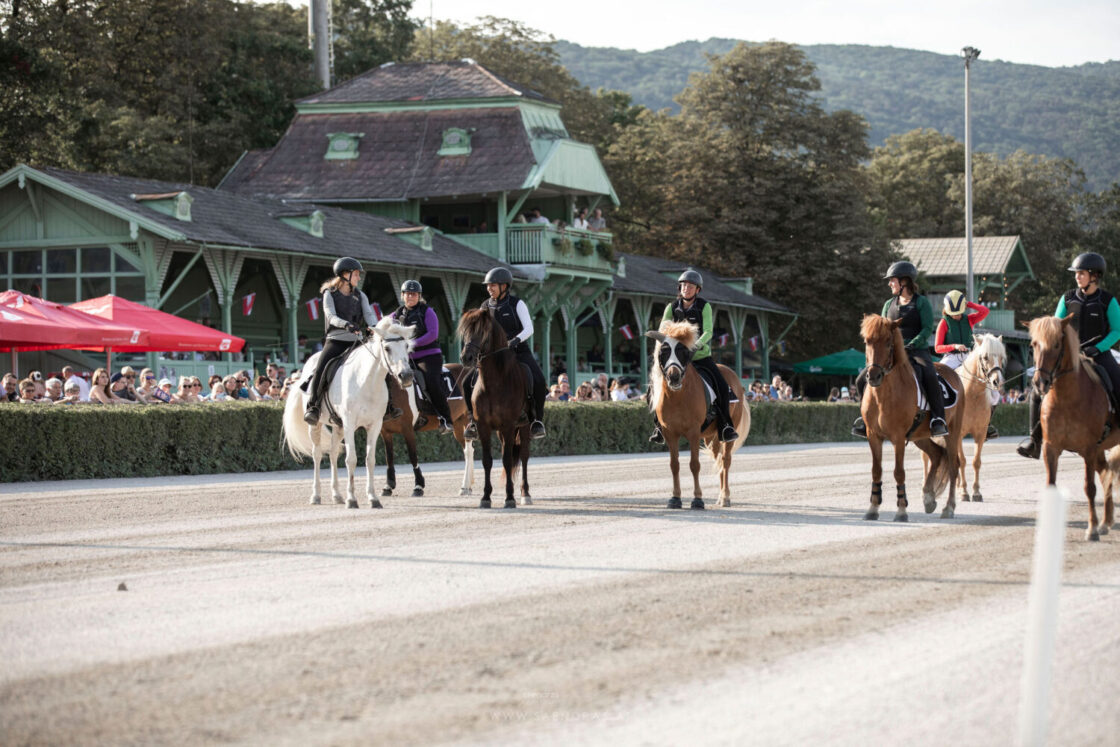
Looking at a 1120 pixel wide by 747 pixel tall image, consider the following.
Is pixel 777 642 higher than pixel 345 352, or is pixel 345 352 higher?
pixel 345 352

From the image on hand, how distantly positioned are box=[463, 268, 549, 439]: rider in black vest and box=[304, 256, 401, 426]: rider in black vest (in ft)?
4.35

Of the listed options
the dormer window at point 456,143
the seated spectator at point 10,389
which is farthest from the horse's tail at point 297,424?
the dormer window at point 456,143

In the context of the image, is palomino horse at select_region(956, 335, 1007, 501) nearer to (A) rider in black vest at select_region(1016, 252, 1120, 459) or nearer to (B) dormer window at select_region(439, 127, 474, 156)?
(A) rider in black vest at select_region(1016, 252, 1120, 459)

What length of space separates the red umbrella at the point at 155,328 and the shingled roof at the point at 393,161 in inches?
777

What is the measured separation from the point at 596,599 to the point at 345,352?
8133 mm

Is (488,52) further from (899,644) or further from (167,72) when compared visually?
(899,644)

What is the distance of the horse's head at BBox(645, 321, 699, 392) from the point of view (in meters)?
14.7

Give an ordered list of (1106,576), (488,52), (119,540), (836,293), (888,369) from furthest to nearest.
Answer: (488,52) < (836,293) < (888,369) < (119,540) < (1106,576)

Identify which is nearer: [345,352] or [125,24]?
[345,352]

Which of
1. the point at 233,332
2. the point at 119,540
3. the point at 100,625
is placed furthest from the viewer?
the point at 233,332

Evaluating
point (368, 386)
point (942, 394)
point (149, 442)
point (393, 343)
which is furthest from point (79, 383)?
point (942, 394)

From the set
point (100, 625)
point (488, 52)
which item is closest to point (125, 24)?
point (488, 52)

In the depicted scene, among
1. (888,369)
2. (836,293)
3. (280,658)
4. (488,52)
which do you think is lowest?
(280,658)

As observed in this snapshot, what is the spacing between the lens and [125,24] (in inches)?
2112
